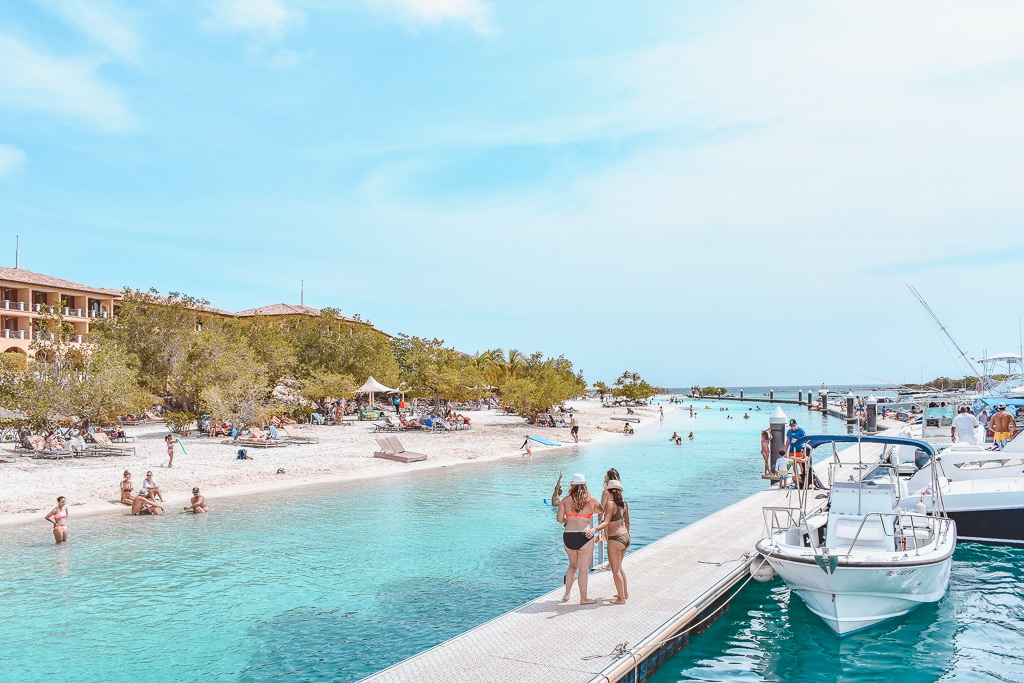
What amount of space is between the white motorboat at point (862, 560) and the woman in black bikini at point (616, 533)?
2.40m

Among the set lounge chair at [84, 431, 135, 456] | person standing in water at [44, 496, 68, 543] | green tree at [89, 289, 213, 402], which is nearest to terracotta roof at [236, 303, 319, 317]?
green tree at [89, 289, 213, 402]

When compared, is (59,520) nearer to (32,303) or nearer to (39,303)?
(39,303)

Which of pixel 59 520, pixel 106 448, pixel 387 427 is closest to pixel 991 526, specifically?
pixel 59 520

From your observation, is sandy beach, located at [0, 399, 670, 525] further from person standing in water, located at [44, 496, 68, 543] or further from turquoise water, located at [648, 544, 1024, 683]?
turquoise water, located at [648, 544, 1024, 683]

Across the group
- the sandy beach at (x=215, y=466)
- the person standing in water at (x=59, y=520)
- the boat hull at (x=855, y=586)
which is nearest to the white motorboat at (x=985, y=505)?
the boat hull at (x=855, y=586)

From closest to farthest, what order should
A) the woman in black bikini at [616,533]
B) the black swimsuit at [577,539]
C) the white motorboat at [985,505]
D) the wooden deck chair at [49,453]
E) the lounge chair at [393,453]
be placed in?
the black swimsuit at [577,539] < the woman in black bikini at [616,533] < the white motorboat at [985,505] < the wooden deck chair at [49,453] < the lounge chair at [393,453]

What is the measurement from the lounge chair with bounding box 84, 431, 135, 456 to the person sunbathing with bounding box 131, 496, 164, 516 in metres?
9.56

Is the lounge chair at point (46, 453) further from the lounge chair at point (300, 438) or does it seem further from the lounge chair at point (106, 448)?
the lounge chair at point (300, 438)

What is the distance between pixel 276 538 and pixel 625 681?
11.8m

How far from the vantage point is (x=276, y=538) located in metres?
17.6

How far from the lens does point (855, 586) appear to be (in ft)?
33.7

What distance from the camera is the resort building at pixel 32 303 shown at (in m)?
55.5

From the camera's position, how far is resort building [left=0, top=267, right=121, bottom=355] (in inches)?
2186

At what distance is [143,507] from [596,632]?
16133mm
